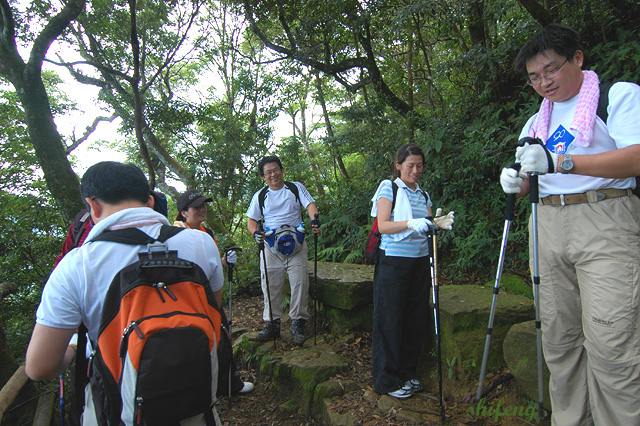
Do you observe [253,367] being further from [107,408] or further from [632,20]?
[632,20]

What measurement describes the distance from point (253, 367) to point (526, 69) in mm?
4349

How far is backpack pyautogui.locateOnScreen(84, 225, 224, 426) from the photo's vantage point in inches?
53.2

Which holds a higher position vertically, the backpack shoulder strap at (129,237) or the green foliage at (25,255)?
the backpack shoulder strap at (129,237)

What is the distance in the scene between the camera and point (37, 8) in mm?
6711

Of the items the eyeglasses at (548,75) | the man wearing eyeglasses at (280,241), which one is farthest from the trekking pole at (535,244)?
the man wearing eyeglasses at (280,241)

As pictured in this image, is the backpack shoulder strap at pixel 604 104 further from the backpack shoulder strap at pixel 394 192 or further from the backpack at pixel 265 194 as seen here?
the backpack at pixel 265 194

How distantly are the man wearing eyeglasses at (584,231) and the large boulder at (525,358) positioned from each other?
0.42 meters

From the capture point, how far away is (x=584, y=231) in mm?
2068

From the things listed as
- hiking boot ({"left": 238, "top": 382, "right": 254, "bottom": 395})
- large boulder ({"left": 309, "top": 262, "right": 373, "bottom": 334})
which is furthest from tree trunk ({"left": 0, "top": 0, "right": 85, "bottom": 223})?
large boulder ({"left": 309, "top": 262, "right": 373, "bottom": 334})

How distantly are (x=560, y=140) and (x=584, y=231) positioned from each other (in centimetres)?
58

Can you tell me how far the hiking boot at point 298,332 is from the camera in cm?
462

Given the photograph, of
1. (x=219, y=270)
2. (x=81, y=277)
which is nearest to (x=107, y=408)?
(x=81, y=277)

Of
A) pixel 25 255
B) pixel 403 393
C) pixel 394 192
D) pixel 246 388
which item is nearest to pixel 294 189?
pixel 394 192

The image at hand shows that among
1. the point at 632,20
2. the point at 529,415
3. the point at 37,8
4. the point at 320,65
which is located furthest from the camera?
the point at 320,65
